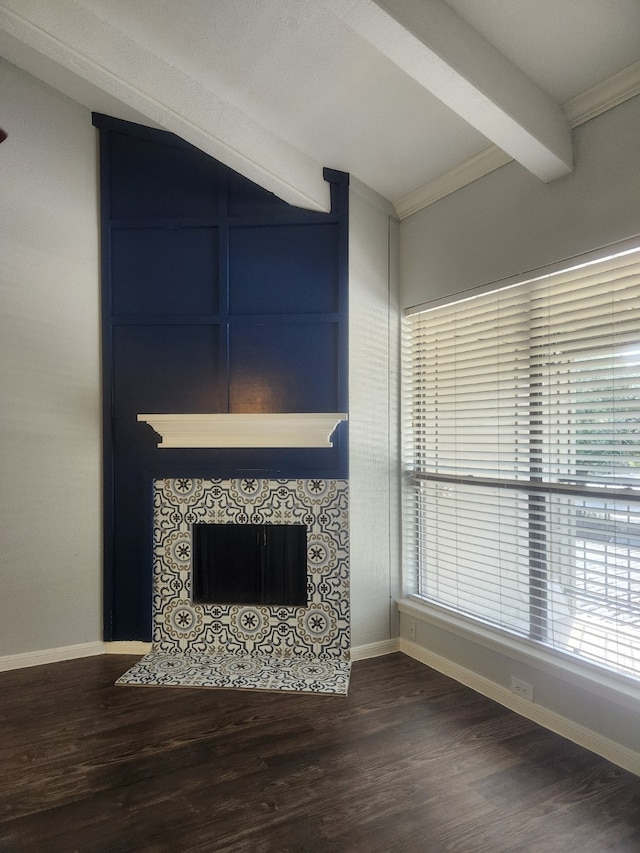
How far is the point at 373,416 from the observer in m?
3.28

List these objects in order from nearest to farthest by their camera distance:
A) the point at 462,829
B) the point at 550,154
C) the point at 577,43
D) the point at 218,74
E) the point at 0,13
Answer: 1. the point at 462,829
2. the point at 577,43
3. the point at 550,154
4. the point at 0,13
5. the point at 218,74

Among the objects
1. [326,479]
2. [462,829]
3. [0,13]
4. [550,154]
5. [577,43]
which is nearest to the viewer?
[462,829]

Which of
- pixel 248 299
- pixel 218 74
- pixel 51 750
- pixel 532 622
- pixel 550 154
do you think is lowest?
pixel 51 750

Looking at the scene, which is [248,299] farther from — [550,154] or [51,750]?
[51,750]

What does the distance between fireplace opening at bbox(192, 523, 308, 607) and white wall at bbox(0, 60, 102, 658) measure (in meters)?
0.68

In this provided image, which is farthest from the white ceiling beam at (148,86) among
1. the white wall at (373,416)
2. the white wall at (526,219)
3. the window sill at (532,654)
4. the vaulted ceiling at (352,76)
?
the window sill at (532,654)

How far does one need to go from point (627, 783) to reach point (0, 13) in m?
4.25

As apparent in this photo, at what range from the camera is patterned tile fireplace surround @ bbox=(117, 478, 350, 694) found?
3.17 metres

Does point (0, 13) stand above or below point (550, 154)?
above

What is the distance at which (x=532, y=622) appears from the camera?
2.57m

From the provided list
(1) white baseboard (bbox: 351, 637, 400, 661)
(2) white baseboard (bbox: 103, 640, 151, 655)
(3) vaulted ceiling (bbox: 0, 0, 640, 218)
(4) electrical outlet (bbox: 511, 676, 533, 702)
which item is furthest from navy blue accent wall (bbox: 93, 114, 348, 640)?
(4) electrical outlet (bbox: 511, 676, 533, 702)

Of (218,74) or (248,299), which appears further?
(248,299)

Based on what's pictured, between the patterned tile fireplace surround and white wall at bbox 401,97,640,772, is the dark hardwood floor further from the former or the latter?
the patterned tile fireplace surround

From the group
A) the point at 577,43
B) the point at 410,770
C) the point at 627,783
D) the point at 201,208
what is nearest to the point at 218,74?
the point at 201,208
